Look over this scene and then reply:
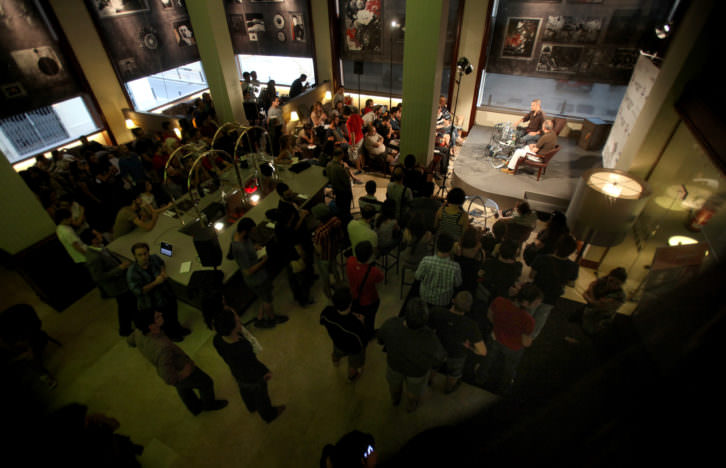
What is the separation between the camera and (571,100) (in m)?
12.8

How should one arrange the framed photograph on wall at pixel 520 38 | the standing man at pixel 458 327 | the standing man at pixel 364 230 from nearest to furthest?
the standing man at pixel 458 327
the standing man at pixel 364 230
the framed photograph on wall at pixel 520 38

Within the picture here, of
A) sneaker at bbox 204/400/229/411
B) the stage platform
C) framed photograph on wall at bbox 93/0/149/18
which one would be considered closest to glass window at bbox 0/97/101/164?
framed photograph on wall at bbox 93/0/149/18

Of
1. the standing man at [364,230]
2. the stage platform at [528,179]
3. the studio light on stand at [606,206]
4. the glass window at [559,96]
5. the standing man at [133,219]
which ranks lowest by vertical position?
the glass window at [559,96]

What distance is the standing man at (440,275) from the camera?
135 inches

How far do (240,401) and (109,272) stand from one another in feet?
7.24

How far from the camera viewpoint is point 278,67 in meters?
12.2

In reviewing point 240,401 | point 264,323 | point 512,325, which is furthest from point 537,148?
point 240,401

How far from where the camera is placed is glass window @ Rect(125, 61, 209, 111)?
10.0 metres

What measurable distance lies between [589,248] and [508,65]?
18.7ft

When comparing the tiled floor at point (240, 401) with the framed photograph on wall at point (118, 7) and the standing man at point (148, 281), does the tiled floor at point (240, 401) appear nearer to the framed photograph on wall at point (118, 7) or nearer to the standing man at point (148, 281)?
the standing man at point (148, 281)

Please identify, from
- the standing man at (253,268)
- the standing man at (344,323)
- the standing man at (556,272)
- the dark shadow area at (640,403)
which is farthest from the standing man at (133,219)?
the dark shadow area at (640,403)

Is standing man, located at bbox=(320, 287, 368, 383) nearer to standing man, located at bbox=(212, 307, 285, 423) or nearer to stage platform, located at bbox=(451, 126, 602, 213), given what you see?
standing man, located at bbox=(212, 307, 285, 423)

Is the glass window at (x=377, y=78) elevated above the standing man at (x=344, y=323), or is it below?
below

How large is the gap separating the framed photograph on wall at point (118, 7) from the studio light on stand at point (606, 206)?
11.5 m
